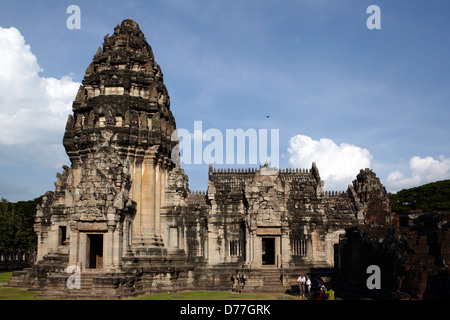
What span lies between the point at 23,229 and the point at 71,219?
31966mm

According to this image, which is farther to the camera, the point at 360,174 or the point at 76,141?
the point at 360,174

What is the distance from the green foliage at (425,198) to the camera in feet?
175

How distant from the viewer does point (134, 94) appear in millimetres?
27422

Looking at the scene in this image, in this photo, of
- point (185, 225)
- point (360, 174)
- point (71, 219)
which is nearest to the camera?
point (71, 219)

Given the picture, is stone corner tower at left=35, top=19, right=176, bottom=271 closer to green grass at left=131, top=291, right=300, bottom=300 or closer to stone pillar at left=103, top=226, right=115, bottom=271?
stone pillar at left=103, top=226, right=115, bottom=271

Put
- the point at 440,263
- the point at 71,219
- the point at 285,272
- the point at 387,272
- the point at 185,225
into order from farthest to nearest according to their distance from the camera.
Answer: the point at 185,225 < the point at 285,272 < the point at 71,219 < the point at 387,272 < the point at 440,263

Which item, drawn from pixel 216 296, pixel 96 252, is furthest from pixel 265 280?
pixel 96 252

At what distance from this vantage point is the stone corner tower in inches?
882

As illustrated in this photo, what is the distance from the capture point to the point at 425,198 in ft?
180

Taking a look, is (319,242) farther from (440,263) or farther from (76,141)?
(76,141)

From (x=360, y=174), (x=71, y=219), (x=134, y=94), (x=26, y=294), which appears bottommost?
(x=26, y=294)

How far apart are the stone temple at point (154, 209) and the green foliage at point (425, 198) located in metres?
30.3

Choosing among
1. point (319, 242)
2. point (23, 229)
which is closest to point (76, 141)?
point (319, 242)

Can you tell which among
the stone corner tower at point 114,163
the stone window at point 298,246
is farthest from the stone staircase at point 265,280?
the stone corner tower at point 114,163
